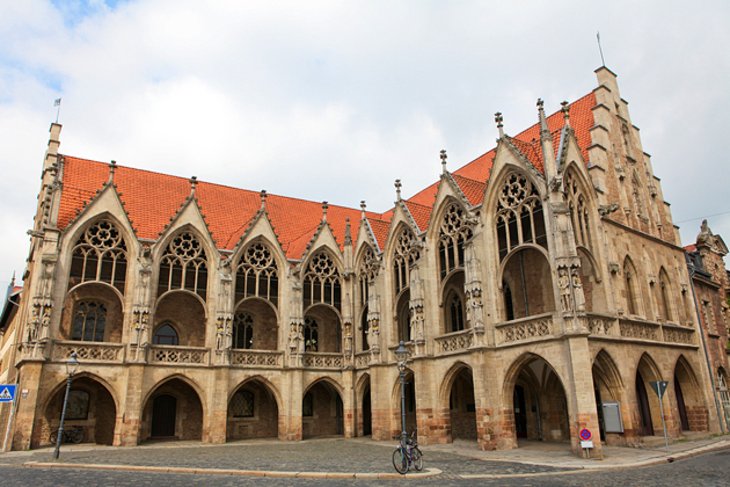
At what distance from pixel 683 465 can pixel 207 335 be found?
20.8 m

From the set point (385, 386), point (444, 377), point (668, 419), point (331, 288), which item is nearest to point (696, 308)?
point (668, 419)

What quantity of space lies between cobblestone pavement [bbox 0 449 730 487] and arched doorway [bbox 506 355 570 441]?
8.02 meters

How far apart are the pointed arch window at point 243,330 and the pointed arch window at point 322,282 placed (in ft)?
11.0

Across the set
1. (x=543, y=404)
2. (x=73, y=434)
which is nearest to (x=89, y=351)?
(x=73, y=434)

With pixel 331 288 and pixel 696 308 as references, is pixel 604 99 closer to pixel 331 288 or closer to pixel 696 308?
pixel 696 308

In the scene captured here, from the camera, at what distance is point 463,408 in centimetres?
2725

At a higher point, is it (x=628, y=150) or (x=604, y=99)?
Answer: (x=604, y=99)

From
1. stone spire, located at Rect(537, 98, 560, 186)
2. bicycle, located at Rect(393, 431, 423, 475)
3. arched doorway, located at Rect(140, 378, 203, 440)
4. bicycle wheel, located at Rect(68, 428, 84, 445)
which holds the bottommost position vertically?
bicycle, located at Rect(393, 431, 423, 475)

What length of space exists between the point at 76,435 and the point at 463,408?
18524 mm

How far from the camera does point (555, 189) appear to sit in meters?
20.8

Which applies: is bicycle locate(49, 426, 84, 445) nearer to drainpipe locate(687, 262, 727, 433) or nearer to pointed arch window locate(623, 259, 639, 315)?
pointed arch window locate(623, 259, 639, 315)

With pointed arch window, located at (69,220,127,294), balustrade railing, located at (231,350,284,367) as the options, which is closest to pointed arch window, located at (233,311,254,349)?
balustrade railing, located at (231,350,284,367)

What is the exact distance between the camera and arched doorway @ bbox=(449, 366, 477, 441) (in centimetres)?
2664

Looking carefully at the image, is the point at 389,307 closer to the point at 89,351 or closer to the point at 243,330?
the point at 243,330
